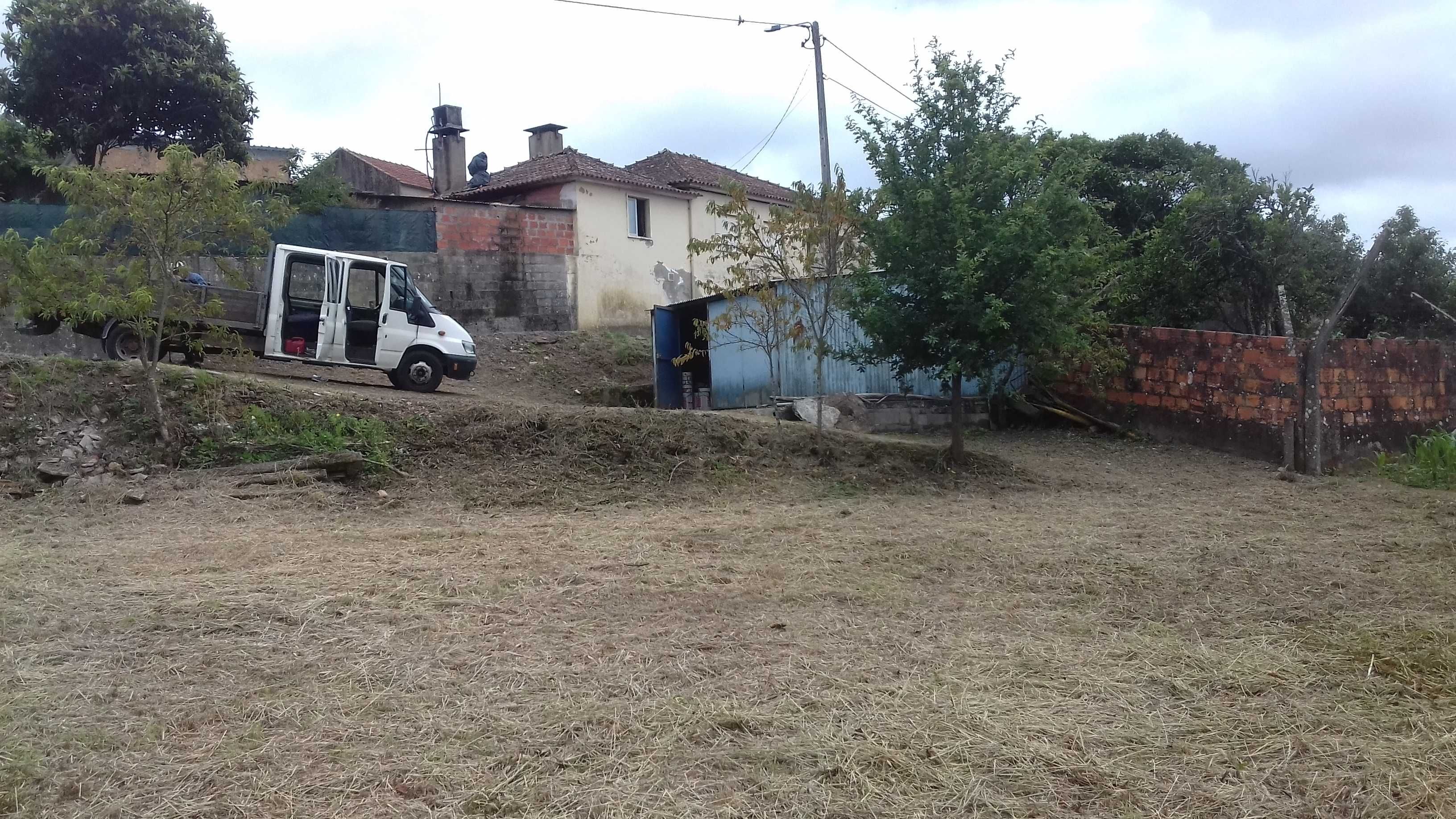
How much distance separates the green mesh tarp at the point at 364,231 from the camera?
19375 mm

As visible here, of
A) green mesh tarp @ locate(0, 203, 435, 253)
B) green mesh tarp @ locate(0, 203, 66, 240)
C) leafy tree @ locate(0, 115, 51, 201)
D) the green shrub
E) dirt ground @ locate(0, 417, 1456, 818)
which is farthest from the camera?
green mesh tarp @ locate(0, 203, 435, 253)

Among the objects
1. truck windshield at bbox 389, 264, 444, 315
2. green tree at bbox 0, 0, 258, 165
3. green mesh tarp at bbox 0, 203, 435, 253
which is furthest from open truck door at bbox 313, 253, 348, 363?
green tree at bbox 0, 0, 258, 165

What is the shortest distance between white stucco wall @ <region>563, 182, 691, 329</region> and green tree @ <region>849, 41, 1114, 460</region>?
12.4 metres

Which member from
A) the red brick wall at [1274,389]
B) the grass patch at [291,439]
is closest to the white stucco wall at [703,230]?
the red brick wall at [1274,389]

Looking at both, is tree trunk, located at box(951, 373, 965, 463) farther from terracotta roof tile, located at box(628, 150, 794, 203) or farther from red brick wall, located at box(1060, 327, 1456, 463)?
terracotta roof tile, located at box(628, 150, 794, 203)

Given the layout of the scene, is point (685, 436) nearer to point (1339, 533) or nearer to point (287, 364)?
point (1339, 533)

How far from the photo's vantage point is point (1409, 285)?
591 inches

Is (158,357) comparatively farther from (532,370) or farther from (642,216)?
(642,216)

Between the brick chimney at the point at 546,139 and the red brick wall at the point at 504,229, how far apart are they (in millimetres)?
7653

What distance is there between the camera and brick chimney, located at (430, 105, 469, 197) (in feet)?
87.6

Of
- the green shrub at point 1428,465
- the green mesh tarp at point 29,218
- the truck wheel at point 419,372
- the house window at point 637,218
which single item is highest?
the house window at point 637,218

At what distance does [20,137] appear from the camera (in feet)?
63.4

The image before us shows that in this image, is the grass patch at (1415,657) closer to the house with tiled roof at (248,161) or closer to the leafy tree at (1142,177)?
the leafy tree at (1142,177)

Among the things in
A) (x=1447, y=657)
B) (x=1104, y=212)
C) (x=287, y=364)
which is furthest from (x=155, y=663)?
(x=1104, y=212)
